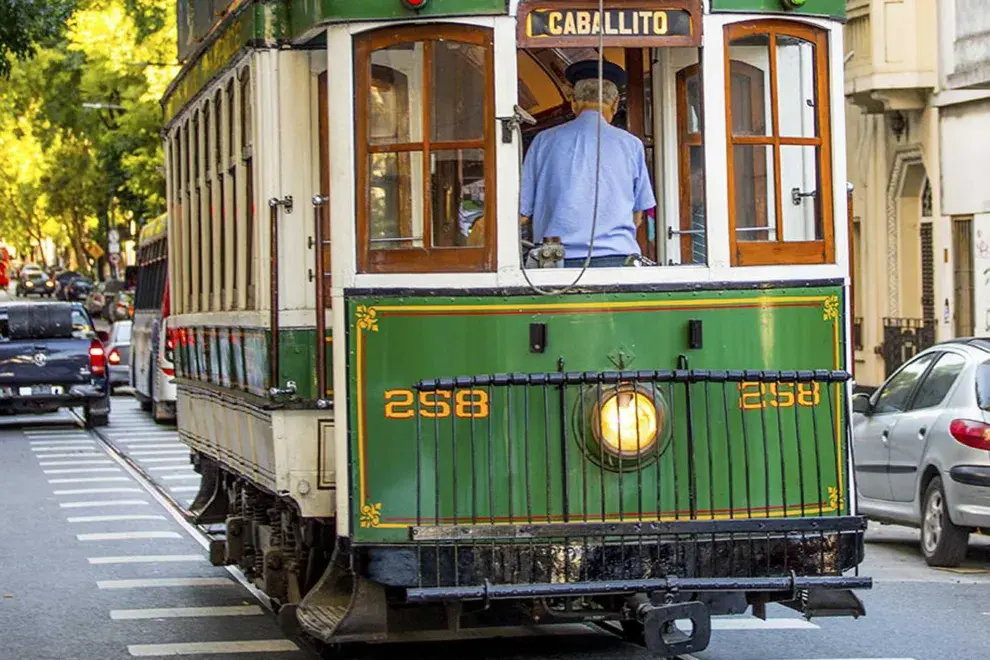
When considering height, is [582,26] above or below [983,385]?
above

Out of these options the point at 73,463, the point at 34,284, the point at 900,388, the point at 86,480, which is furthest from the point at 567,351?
the point at 34,284

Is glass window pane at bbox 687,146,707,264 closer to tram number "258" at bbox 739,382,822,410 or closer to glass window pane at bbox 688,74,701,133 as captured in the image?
glass window pane at bbox 688,74,701,133

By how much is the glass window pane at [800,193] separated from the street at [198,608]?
228 cm

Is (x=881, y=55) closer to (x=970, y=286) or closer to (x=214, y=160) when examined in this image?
(x=970, y=286)

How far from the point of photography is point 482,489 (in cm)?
859

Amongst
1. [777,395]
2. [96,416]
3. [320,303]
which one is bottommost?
[96,416]

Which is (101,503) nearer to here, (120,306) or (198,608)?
(198,608)

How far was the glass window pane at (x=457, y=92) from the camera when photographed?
874cm

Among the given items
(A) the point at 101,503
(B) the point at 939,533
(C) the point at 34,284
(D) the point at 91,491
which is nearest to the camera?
(B) the point at 939,533

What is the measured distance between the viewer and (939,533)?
1391cm

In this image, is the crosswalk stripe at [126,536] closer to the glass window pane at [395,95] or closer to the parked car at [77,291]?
the glass window pane at [395,95]

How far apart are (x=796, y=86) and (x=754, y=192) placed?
1.52ft

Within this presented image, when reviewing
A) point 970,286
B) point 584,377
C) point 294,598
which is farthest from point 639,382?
point 970,286

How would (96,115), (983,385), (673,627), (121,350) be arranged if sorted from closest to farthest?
(673,627), (983,385), (121,350), (96,115)
